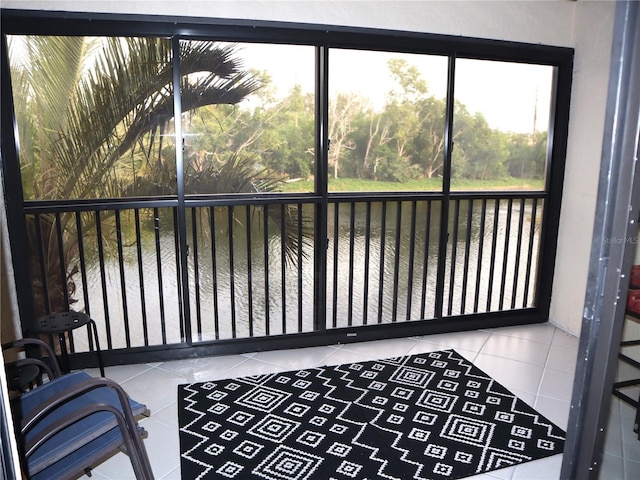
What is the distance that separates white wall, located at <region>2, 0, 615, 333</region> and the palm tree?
0.28 m

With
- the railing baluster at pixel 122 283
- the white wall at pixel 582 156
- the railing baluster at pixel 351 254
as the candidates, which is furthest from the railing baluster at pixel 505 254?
the railing baluster at pixel 122 283

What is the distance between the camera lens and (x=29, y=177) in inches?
105

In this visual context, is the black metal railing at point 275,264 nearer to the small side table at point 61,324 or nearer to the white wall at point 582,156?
the white wall at point 582,156

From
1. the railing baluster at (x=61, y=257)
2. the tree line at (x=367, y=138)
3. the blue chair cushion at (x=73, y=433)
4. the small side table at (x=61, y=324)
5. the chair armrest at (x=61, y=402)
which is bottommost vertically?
the blue chair cushion at (x=73, y=433)

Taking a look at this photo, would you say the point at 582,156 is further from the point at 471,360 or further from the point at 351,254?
the point at 351,254

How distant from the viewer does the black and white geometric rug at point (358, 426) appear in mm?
2041

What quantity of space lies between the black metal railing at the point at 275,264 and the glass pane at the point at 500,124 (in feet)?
0.59

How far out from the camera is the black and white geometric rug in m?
2.04

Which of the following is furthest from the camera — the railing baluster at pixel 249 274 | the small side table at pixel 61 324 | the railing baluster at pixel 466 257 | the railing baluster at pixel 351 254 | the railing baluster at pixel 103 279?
the railing baluster at pixel 466 257

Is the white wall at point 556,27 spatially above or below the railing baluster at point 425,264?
above

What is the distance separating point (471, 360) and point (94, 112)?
2.95 m

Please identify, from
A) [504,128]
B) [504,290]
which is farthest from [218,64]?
[504,290]

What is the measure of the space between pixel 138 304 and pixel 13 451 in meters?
2.38

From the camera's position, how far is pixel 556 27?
336 centimetres
